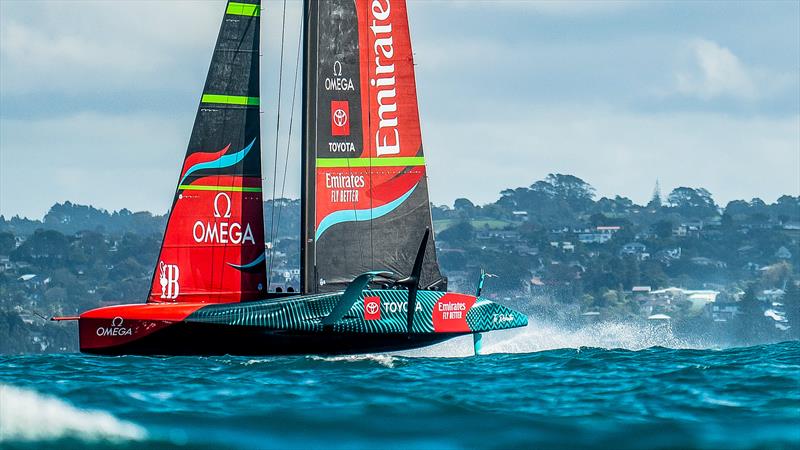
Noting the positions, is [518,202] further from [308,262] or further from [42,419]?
[42,419]

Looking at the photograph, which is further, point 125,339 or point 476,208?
point 476,208

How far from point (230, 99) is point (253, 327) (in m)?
3.80

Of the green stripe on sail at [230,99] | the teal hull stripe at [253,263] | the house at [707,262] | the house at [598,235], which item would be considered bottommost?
the teal hull stripe at [253,263]

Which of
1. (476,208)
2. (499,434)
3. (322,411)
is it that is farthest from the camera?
(476,208)

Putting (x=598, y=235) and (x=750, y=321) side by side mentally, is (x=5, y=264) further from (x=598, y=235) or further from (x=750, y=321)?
(x=750, y=321)

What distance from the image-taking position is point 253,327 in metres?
22.2

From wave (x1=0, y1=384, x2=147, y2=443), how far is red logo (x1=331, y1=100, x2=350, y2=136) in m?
10.9

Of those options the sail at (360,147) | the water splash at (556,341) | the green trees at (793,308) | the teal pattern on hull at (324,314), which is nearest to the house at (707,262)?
the green trees at (793,308)

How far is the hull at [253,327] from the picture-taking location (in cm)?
2217

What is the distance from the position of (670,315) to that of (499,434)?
100.0m

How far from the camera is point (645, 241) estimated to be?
457 ft

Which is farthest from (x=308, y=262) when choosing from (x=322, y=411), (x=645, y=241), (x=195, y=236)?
(x=645, y=241)

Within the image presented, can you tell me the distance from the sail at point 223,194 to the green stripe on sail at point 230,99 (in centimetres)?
1

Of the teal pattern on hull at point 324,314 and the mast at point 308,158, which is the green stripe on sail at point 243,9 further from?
the teal pattern on hull at point 324,314
